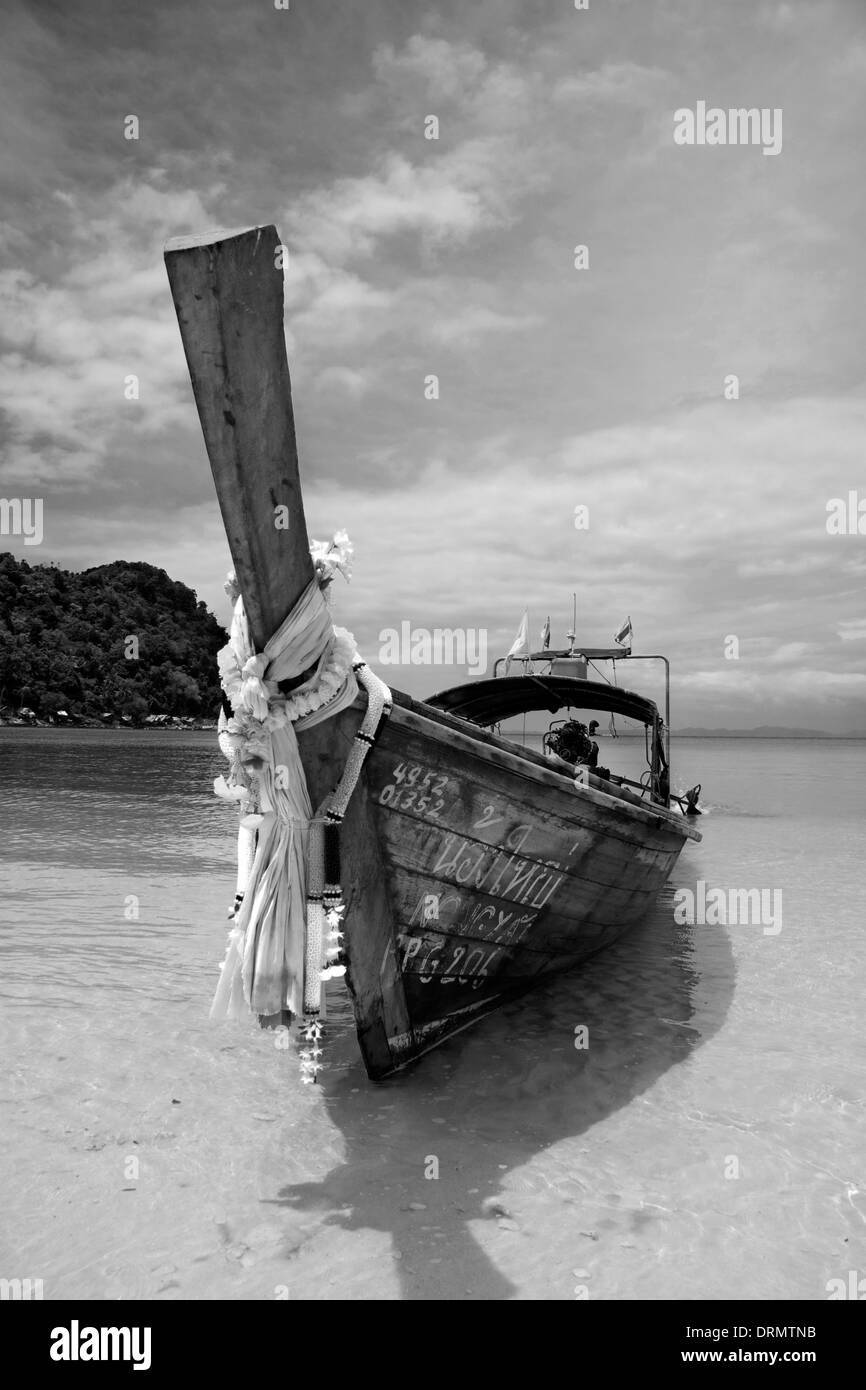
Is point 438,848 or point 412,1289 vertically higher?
point 438,848

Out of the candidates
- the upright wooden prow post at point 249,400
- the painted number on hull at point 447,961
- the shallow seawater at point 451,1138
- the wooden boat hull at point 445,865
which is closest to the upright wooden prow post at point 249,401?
the upright wooden prow post at point 249,400

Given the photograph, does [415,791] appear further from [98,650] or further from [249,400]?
[98,650]

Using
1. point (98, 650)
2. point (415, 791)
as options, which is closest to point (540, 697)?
point (415, 791)

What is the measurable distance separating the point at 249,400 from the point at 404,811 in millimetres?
2230

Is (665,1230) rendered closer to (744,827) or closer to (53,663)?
(744,827)

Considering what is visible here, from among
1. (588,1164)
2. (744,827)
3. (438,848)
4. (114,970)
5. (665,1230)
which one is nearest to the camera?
(665,1230)

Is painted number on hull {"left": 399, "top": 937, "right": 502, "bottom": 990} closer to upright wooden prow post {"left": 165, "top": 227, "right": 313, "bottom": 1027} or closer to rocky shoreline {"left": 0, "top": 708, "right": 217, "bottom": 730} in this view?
upright wooden prow post {"left": 165, "top": 227, "right": 313, "bottom": 1027}

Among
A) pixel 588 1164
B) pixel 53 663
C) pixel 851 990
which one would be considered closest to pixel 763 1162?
pixel 588 1164

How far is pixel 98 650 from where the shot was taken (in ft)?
296

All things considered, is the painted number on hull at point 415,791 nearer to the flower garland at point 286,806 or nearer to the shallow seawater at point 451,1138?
the flower garland at point 286,806

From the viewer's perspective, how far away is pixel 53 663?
277 ft

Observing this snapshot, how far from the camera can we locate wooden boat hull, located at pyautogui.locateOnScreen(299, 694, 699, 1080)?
3977 mm

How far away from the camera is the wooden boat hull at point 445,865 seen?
3.98 metres

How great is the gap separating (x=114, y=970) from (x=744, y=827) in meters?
16.5
